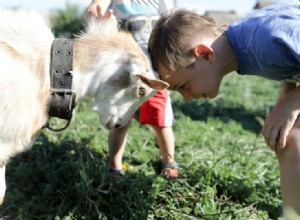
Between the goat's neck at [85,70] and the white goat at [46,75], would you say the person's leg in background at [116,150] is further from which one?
the goat's neck at [85,70]


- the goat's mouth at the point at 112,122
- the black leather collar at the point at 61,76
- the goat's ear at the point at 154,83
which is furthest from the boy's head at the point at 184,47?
the black leather collar at the point at 61,76

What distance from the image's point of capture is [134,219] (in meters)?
2.79

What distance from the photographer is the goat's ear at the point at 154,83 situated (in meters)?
2.42

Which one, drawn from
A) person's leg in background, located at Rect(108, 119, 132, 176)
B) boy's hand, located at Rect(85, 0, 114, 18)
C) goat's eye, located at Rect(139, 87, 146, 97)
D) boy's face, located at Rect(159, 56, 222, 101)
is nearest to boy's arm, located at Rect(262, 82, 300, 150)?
boy's face, located at Rect(159, 56, 222, 101)

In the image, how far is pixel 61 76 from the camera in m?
2.41

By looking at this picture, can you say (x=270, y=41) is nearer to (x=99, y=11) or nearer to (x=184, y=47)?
(x=184, y=47)

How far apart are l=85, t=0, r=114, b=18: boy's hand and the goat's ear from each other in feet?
1.47

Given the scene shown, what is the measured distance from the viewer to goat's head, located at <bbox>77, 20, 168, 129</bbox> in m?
2.49

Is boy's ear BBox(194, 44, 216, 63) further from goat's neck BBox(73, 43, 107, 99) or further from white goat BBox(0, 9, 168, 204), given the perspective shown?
goat's neck BBox(73, 43, 107, 99)

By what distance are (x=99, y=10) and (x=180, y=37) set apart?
0.53 m

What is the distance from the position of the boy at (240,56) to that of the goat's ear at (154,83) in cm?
25

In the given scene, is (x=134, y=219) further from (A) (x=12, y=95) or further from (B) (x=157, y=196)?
(A) (x=12, y=95)

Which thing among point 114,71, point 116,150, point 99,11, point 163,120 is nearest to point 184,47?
point 114,71

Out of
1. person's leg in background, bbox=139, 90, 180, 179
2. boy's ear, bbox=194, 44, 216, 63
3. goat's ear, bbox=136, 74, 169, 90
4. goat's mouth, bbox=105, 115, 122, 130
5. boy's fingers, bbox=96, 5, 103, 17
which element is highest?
boy's fingers, bbox=96, 5, 103, 17
